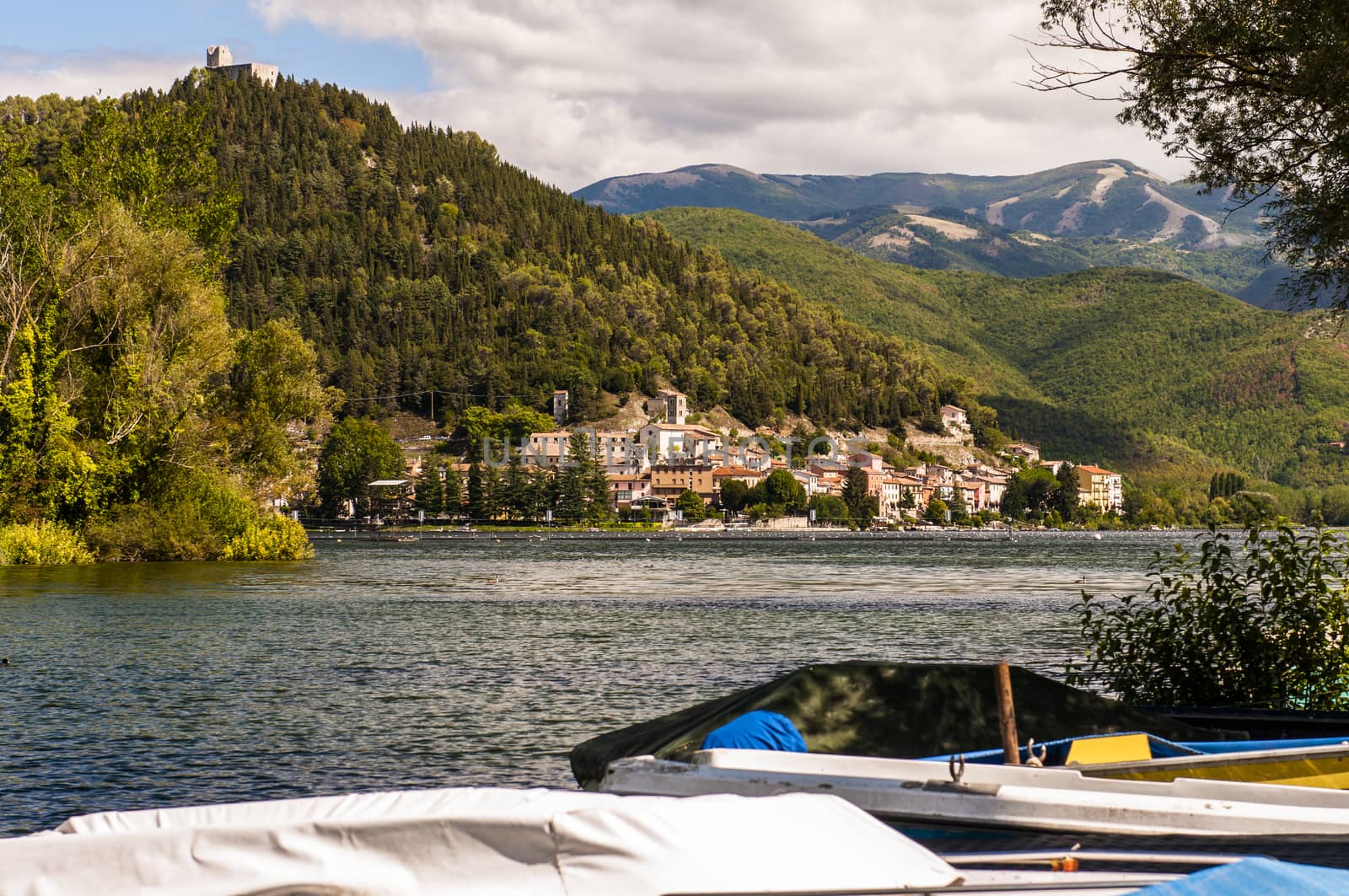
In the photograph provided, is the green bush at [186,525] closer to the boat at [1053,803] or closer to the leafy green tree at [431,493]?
the boat at [1053,803]

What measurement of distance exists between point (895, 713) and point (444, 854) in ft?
14.0

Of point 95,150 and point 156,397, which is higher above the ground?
point 95,150

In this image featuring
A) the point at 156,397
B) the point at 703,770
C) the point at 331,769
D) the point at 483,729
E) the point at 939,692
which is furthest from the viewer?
the point at 156,397

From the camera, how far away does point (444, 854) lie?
4.20 m

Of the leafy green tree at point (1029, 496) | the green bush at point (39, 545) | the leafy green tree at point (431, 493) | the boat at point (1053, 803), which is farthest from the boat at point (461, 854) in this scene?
the leafy green tree at point (1029, 496)

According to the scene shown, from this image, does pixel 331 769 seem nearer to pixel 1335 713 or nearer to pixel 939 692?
pixel 939 692

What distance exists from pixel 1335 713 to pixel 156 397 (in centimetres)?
3916

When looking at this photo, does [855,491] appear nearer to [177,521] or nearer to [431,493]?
[431,493]

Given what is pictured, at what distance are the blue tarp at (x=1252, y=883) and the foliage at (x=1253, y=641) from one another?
7.11 meters

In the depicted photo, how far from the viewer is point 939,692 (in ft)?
26.5

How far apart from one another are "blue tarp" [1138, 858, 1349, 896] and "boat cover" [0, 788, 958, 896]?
0.75 m

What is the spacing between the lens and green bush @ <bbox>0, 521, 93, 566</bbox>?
4153 cm

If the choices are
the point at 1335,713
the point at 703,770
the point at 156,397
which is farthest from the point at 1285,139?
the point at 156,397

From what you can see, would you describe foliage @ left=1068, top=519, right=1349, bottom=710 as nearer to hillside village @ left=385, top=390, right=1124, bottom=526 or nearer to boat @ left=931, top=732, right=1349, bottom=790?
boat @ left=931, top=732, right=1349, bottom=790
